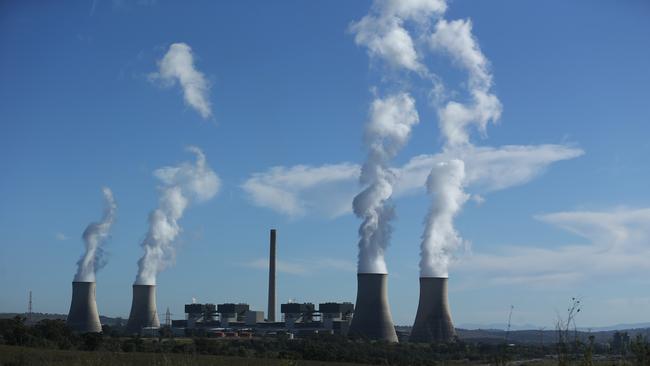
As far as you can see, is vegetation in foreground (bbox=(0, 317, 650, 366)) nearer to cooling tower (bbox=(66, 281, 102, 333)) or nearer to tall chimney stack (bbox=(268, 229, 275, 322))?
cooling tower (bbox=(66, 281, 102, 333))

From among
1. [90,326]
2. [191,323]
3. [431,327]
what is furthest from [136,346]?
[191,323]

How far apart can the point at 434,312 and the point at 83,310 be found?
96.7 feet

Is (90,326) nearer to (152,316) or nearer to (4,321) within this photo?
(152,316)

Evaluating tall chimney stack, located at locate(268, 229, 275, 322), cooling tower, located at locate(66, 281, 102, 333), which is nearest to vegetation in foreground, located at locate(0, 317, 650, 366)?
cooling tower, located at locate(66, 281, 102, 333)

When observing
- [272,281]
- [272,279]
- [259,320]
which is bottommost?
[259,320]

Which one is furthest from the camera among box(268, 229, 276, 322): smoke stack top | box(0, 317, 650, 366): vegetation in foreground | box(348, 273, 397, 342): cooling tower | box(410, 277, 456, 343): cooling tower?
box(268, 229, 276, 322): smoke stack top

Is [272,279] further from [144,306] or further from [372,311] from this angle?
[372,311]

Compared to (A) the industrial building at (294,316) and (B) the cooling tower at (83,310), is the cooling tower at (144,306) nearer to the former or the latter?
(A) the industrial building at (294,316)

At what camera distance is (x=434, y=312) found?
5078 cm

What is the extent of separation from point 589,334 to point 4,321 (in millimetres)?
38295

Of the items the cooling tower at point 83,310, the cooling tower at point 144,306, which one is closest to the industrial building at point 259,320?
the cooling tower at point 144,306

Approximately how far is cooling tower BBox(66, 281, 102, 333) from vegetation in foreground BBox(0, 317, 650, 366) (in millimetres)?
14515

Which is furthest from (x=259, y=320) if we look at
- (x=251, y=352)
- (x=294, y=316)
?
(x=251, y=352)

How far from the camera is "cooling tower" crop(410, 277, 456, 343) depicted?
5003 cm
